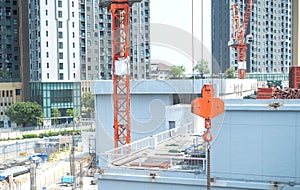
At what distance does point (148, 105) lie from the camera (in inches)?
280

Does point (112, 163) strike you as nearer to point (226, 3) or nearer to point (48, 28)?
point (48, 28)

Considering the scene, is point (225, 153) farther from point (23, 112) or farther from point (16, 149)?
point (23, 112)

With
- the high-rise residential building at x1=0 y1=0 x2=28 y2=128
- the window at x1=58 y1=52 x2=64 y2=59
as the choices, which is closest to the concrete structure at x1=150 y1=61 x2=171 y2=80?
the window at x1=58 y1=52 x2=64 y2=59

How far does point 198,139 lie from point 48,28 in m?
12.2

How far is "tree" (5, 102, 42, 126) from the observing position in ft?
46.9

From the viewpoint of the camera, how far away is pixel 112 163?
3.46m

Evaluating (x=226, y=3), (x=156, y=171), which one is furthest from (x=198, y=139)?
(x=226, y=3)

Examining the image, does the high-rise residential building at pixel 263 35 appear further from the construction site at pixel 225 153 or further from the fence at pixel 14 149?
the construction site at pixel 225 153

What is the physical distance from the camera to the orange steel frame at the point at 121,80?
6.59 meters

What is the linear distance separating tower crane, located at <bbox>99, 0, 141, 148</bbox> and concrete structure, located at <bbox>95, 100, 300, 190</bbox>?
3308mm

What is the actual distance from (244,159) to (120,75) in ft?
12.8

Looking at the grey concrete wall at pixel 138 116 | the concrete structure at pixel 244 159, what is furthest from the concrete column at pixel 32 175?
the concrete structure at pixel 244 159

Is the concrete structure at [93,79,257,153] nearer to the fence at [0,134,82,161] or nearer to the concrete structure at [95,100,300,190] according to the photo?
the concrete structure at [95,100,300,190]

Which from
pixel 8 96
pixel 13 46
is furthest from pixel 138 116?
pixel 13 46
